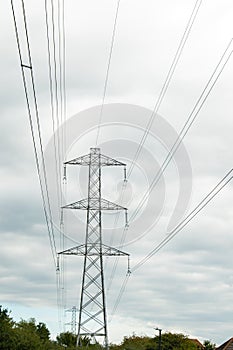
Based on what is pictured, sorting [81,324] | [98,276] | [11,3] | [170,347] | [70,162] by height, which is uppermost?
[170,347]

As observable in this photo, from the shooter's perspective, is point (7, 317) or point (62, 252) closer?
point (62, 252)

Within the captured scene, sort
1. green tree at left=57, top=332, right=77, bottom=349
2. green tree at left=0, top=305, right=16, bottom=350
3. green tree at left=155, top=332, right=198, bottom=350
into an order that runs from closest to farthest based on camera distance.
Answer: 1. green tree at left=0, top=305, right=16, bottom=350
2. green tree at left=155, top=332, right=198, bottom=350
3. green tree at left=57, top=332, right=77, bottom=349

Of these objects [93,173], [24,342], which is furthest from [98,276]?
[24,342]

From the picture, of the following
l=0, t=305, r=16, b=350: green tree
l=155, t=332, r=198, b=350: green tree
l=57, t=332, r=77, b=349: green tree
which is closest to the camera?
l=0, t=305, r=16, b=350: green tree

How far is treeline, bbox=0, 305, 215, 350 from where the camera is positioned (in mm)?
95250

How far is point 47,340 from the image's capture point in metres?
137

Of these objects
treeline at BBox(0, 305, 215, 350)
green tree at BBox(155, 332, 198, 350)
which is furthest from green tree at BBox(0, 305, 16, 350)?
green tree at BBox(155, 332, 198, 350)

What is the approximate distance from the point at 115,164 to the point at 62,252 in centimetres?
742

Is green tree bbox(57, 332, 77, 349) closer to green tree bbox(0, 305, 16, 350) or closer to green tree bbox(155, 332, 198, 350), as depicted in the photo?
green tree bbox(155, 332, 198, 350)

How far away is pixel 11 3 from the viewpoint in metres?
17.5

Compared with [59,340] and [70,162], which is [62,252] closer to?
[70,162]

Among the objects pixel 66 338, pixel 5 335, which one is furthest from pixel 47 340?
pixel 5 335

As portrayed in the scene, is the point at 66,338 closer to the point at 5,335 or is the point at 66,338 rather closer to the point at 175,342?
the point at 175,342

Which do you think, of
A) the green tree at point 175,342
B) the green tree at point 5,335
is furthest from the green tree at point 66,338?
the green tree at point 5,335
